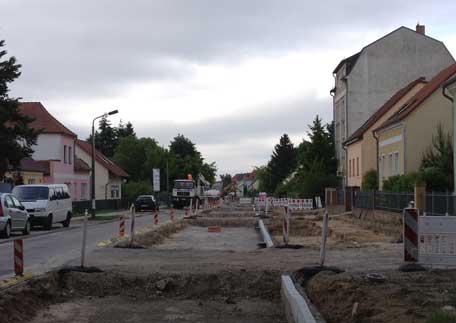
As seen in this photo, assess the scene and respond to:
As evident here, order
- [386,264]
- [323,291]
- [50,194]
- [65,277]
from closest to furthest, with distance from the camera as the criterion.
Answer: [323,291] < [65,277] < [386,264] < [50,194]

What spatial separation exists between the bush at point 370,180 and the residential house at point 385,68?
38.4 feet

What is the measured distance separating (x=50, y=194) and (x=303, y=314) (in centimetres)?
2581

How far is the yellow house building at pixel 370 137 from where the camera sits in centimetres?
4997

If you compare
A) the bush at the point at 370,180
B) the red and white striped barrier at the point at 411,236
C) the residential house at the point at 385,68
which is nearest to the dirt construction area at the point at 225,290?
the red and white striped barrier at the point at 411,236

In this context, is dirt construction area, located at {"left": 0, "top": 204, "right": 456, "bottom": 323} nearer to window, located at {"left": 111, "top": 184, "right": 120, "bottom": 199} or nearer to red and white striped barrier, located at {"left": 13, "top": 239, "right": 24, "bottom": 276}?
red and white striped barrier, located at {"left": 13, "top": 239, "right": 24, "bottom": 276}

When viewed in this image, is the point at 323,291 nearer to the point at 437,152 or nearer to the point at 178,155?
the point at 437,152

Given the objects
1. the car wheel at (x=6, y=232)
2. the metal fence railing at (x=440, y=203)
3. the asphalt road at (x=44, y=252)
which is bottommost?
the asphalt road at (x=44, y=252)

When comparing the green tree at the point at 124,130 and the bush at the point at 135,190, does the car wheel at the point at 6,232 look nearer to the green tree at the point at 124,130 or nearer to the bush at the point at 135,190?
the bush at the point at 135,190

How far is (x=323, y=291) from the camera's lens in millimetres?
10289

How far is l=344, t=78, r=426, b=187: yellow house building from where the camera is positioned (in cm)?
4997

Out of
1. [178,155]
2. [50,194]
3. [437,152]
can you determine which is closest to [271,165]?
[178,155]

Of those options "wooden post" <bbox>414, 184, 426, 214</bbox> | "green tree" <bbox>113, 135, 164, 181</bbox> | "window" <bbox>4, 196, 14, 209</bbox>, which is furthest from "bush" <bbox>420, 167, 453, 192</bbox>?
"green tree" <bbox>113, 135, 164, 181</bbox>

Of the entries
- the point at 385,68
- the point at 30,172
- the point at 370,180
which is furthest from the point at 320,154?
the point at 30,172

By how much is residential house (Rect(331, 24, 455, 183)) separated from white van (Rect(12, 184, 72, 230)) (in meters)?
33.6
